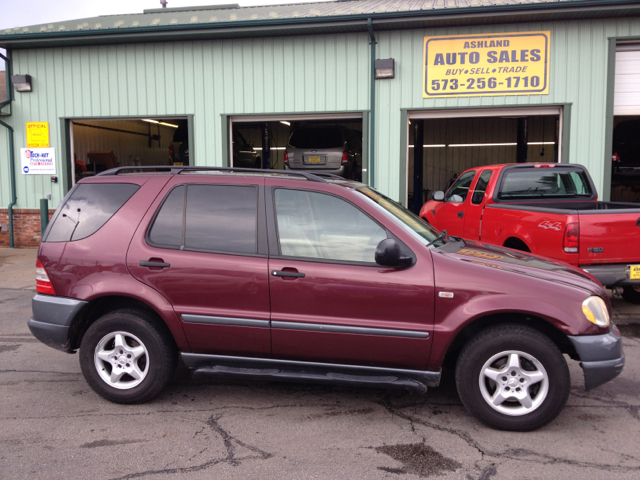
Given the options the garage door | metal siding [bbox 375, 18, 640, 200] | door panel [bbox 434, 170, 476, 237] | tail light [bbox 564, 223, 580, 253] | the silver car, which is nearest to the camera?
tail light [bbox 564, 223, 580, 253]

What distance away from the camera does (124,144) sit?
2072cm

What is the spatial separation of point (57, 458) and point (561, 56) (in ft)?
34.6

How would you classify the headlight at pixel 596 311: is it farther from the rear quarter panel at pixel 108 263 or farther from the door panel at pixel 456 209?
the door panel at pixel 456 209

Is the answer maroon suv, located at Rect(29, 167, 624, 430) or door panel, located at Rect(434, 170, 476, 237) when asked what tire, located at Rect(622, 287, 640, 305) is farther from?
maroon suv, located at Rect(29, 167, 624, 430)

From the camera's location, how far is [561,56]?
1030cm

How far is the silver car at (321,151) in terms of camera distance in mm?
13812

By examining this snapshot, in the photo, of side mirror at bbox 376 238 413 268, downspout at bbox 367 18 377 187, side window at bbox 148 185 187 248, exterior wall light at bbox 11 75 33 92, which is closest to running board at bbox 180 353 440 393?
side mirror at bbox 376 238 413 268

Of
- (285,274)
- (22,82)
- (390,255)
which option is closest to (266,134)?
(22,82)

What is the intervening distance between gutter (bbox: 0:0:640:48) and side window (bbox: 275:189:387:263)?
7.57 metres

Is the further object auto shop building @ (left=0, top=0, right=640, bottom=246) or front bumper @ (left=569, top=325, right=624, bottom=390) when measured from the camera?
auto shop building @ (left=0, top=0, right=640, bottom=246)

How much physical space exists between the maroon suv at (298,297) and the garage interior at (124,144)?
9.47 metres

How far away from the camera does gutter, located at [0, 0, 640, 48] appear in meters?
9.68

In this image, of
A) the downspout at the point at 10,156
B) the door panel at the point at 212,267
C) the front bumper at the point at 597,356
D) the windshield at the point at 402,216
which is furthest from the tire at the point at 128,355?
the downspout at the point at 10,156

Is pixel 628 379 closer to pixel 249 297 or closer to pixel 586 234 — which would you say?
pixel 586 234
